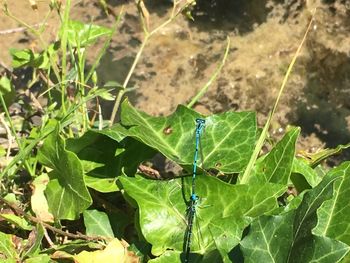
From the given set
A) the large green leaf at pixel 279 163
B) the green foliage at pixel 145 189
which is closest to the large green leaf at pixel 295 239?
the green foliage at pixel 145 189

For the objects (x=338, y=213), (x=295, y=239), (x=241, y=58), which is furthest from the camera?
(x=241, y=58)

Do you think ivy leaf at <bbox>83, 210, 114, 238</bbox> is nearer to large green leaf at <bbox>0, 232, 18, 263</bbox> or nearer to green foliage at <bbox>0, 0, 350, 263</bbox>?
green foliage at <bbox>0, 0, 350, 263</bbox>

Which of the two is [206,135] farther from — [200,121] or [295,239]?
[295,239]

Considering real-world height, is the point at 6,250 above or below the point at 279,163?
below

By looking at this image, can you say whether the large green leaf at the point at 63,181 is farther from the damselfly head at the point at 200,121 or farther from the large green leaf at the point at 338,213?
the large green leaf at the point at 338,213

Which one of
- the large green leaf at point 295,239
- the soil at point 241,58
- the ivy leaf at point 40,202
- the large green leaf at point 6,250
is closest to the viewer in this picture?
the large green leaf at point 295,239

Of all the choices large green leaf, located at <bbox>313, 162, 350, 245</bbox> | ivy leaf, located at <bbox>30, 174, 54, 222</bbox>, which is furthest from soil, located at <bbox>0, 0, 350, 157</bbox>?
large green leaf, located at <bbox>313, 162, 350, 245</bbox>

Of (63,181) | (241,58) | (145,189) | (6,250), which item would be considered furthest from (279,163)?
(241,58)
